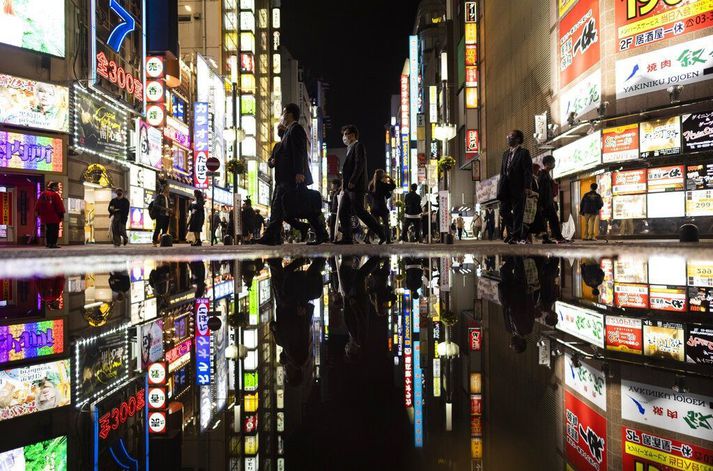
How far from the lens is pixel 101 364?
187 centimetres

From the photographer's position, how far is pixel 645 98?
1870 cm

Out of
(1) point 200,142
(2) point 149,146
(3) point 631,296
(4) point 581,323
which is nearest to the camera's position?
(4) point 581,323

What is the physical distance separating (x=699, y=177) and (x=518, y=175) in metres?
9.82

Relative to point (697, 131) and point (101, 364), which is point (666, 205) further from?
point (101, 364)

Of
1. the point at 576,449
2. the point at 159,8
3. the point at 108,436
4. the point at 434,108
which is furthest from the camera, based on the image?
the point at 434,108

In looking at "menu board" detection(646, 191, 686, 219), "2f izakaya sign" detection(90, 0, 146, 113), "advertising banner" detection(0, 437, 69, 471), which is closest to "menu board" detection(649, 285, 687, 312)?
"advertising banner" detection(0, 437, 69, 471)

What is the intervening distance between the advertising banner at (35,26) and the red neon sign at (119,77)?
249 centimetres

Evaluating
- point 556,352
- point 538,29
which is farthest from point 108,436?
point 538,29

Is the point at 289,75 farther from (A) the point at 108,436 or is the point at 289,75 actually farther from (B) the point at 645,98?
(A) the point at 108,436

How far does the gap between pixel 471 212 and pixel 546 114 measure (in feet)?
69.6

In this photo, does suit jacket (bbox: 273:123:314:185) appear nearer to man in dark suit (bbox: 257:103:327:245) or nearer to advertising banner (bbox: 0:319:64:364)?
man in dark suit (bbox: 257:103:327:245)

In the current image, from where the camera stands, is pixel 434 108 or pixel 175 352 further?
pixel 434 108

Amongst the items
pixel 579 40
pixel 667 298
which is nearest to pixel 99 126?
pixel 579 40

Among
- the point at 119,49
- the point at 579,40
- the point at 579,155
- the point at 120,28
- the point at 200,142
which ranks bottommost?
the point at 579,155
